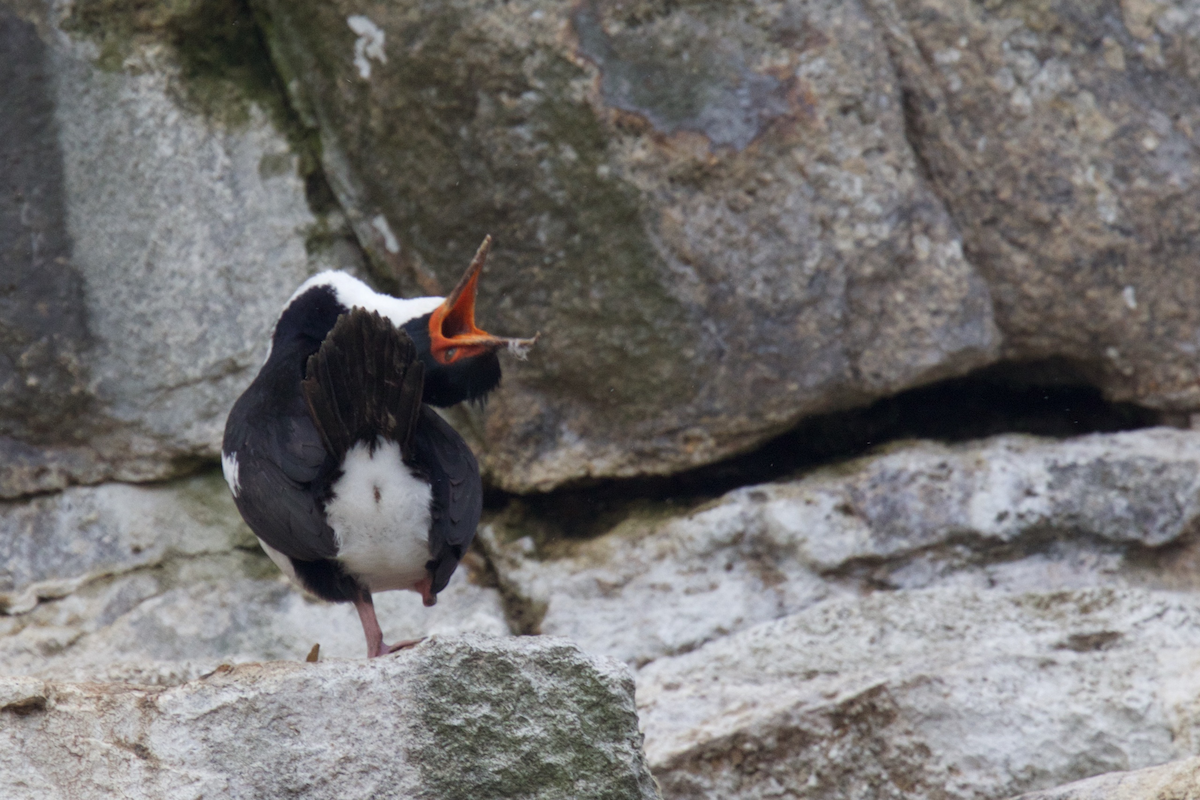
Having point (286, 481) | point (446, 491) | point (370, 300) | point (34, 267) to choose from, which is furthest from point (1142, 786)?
point (34, 267)

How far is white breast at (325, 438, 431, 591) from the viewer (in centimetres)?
356

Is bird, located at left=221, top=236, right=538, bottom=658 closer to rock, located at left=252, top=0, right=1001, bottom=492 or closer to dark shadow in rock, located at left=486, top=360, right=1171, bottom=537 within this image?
rock, located at left=252, top=0, right=1001, bottom=492

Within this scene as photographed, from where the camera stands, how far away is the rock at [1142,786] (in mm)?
2646

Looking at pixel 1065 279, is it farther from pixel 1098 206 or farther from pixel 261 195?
pixel 261 195

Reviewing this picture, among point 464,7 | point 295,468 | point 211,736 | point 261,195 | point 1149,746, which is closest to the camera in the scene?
point 211,736

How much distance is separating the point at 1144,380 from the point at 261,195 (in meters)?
3.41

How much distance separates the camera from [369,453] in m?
3.54

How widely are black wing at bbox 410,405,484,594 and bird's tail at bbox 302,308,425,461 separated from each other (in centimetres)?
14

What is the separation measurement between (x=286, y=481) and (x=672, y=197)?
6.21 ft

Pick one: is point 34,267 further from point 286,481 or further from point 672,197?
point 672,197

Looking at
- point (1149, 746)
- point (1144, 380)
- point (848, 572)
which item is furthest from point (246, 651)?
point (1144, 380)

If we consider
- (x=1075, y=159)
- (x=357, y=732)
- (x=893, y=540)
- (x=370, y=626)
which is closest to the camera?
(x=357, y=732)

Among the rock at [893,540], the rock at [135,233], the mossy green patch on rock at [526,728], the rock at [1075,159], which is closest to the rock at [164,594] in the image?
the rock at [135,233]

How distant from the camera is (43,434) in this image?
4.98 meters
